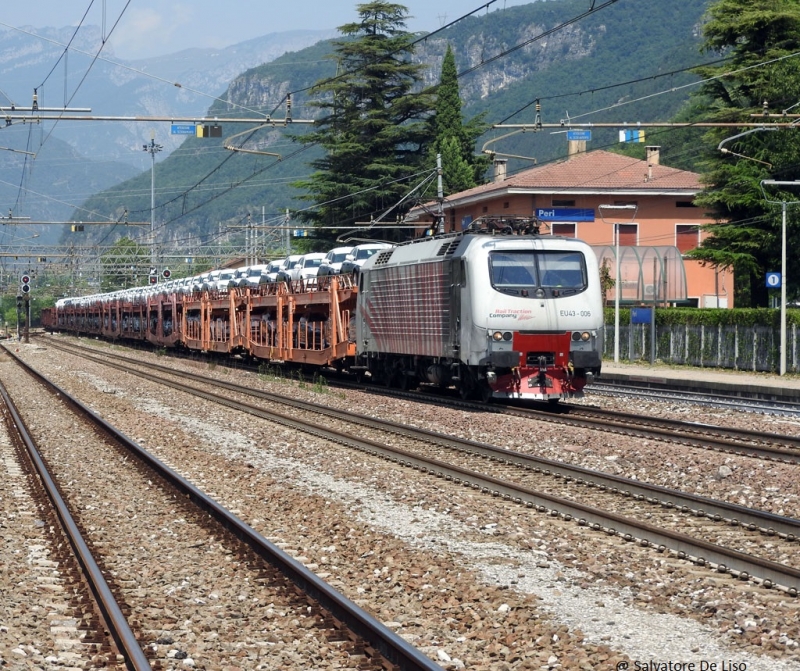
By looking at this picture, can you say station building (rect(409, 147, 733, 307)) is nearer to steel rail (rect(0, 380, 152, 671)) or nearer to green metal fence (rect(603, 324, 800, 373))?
green metal fence (rect(603, 324, 800, 373))

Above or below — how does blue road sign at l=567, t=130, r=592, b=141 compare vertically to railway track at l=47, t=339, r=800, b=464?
above

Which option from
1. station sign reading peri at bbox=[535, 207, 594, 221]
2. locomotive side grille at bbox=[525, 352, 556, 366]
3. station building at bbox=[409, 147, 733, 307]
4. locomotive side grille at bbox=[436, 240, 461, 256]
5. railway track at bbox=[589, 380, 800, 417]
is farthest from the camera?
station building at bbox=[409, 147, 733, 307]

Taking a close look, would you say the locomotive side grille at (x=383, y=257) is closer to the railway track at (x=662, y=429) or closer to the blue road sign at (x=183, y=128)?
the railway track at (x=662, y=429)

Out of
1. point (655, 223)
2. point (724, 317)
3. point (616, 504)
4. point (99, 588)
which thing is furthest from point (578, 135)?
point (655, 223)

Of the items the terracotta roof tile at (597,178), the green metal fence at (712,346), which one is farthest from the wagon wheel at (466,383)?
the terracotta roof tile at (597,178)

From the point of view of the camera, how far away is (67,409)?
79.8ft

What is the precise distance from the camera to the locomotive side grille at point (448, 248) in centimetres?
2180

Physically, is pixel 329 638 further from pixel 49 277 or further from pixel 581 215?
pixel 49 277

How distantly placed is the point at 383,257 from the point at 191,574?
58.9 ft

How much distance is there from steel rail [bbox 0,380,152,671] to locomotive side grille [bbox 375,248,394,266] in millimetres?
12740

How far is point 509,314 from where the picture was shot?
67.0 feet

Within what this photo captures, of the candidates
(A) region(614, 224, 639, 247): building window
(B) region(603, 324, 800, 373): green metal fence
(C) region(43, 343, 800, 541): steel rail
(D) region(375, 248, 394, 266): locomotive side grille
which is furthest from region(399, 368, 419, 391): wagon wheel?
(A) region(614, 224, 639, 247): building window

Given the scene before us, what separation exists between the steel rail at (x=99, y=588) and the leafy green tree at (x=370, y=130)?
49.4 m

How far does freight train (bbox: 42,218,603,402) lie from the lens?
2045 cm
